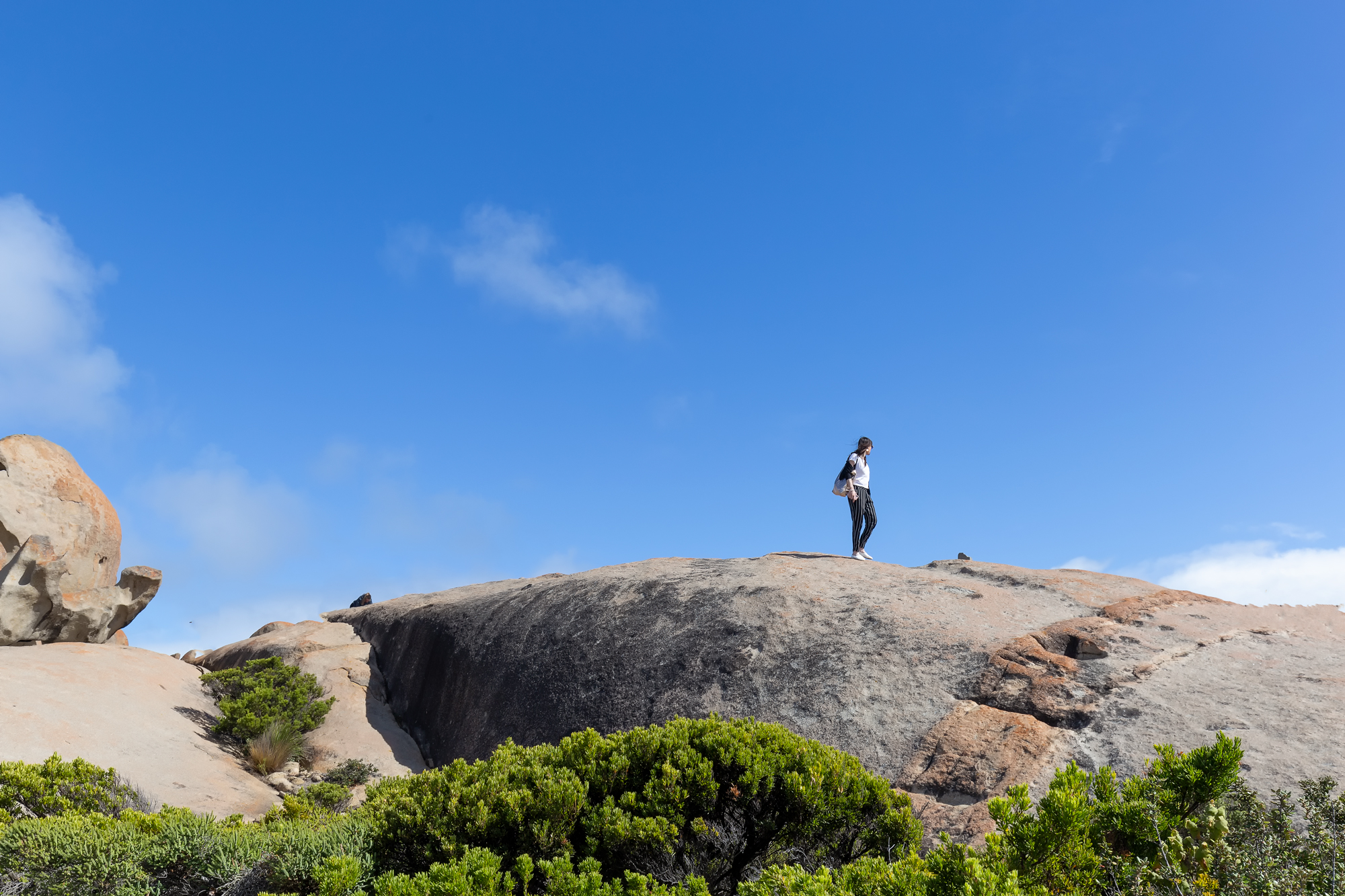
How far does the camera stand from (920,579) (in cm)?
1248

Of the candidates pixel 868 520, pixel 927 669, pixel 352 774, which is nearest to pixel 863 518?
pixel 868 520

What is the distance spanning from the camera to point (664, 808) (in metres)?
6.21

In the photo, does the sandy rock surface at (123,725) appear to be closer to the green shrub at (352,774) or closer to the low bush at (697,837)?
the green shrub at (352,774)

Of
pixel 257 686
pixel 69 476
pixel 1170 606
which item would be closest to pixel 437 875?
pixel 1170 606

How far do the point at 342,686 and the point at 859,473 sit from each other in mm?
12247

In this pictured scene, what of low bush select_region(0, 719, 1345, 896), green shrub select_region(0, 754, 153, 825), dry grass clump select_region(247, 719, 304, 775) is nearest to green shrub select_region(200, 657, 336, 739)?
dry grass clump select_region(247, 719, 304, 775)

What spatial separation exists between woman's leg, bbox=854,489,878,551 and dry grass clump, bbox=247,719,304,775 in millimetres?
11590

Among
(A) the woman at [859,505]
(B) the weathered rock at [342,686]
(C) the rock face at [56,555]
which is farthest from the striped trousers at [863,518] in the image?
(C) the rock face at [56,555]

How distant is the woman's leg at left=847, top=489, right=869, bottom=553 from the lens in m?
16.6

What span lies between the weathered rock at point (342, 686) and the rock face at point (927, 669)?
2.84 feet

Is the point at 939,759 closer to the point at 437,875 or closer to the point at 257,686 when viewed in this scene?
the point at 437,875

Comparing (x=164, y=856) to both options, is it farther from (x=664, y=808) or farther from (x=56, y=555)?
(x=56, y=555)

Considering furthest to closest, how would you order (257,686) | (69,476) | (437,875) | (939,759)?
(69,476), (257,686), (939,759), (437,875)

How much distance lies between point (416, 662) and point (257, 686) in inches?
125
